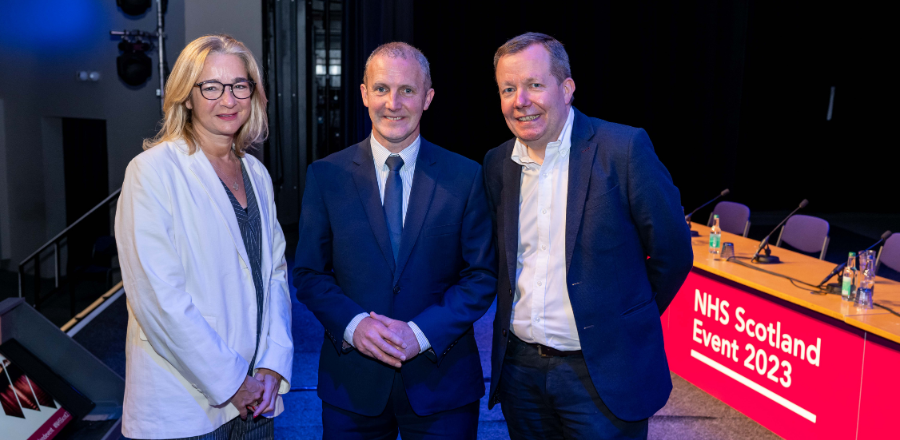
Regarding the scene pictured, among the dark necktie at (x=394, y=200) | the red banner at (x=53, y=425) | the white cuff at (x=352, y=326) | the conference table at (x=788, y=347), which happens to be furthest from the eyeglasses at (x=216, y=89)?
the conference table at (x=788, y=347)

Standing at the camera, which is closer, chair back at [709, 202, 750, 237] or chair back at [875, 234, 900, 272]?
chair back at [875, 234, 900, 272]

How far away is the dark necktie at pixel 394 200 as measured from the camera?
174 cm

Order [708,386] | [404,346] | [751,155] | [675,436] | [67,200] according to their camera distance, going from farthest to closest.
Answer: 1. [751,155]
2. [67,200]
3. [708,386]
4. [675,436]
5. [404,346]

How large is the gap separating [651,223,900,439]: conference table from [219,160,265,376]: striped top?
7.49ft

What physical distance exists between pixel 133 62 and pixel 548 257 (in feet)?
25.7

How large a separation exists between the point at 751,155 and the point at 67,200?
10.7m

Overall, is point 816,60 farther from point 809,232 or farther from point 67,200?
point 67,200

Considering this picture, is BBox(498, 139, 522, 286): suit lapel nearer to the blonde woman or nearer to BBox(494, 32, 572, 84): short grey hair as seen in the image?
BBox(494, 32, 572, 84): short grey hair

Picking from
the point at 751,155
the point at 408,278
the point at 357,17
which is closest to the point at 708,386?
the point at 408,278

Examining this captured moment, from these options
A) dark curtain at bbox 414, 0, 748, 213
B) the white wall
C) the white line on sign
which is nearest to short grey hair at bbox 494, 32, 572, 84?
the white line on sign

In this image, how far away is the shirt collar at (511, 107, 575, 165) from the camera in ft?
5.78

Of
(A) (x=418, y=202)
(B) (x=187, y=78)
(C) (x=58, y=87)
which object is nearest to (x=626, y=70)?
(A) (x=418, y=202)

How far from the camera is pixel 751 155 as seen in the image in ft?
35.0

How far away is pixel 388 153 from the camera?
70.1 inches
